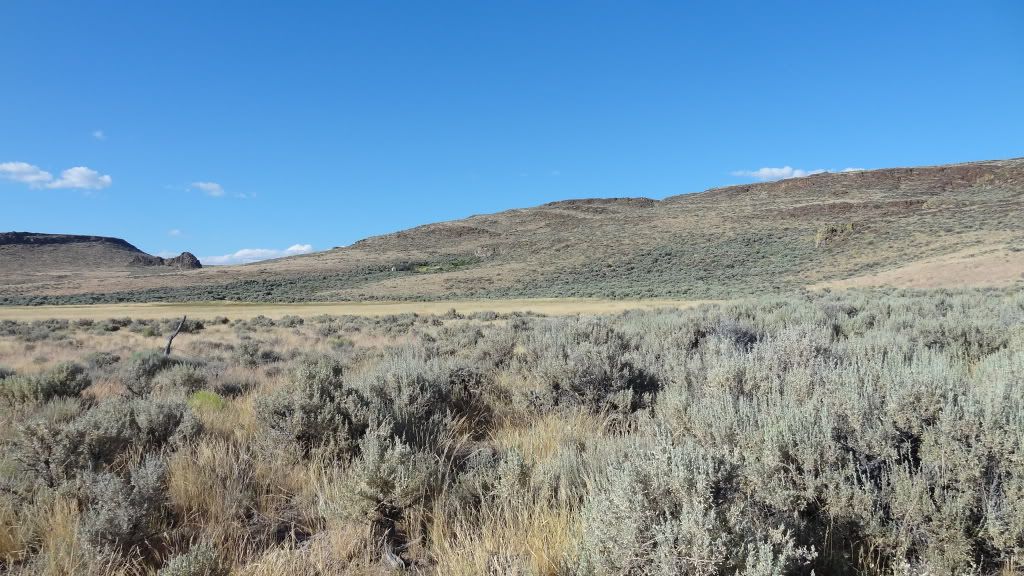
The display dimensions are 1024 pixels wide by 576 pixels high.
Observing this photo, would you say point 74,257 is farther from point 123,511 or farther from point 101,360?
point 123,511

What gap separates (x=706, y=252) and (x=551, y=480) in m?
58.9

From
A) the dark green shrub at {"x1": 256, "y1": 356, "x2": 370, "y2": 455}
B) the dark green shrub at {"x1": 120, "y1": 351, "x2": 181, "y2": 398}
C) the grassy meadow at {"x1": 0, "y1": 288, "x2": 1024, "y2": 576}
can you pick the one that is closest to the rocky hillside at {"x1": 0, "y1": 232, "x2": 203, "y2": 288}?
the dark green shrub at {"x1": 120, "y1": 351, "x2": 181, "y2": 398}

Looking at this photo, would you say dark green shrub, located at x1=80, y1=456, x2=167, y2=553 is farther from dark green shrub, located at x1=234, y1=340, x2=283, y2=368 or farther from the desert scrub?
dark green shrub, located at x1=234, y1=340, x2=283, y2=368

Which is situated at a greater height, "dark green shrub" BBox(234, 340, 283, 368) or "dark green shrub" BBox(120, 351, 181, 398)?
"dark green shrub" BBox(120, 351, 181, 398)

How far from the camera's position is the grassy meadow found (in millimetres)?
2137

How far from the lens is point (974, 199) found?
54.7 meters

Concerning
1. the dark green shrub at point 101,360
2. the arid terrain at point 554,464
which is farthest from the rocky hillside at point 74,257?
the arid terrain at point 554,464

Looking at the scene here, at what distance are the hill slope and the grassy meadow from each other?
31.4 m

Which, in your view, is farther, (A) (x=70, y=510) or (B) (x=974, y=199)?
(B) (x=974, y=199)

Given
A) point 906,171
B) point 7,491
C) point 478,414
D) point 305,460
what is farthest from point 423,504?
point 906,171

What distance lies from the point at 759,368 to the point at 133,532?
464cm

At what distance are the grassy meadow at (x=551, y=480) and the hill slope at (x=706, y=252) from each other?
103ft

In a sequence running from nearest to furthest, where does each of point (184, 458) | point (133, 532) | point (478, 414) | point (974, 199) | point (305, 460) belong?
point (133, 532), point (184, 458), point (305, 460), point (478, 414), point (974, 199)

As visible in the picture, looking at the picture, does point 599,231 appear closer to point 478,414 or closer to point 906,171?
point 906,171
